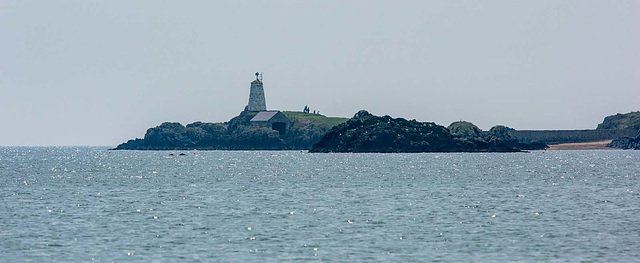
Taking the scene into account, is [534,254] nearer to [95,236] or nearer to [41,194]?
[95,236]

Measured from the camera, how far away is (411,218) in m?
47.6

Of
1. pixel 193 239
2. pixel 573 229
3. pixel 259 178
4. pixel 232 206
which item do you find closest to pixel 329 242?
pixel 193 239

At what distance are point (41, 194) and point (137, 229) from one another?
27.9 meters

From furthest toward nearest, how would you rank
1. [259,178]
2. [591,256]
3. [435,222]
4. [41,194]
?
1. [259,178]
2. [41,194]
3. [435,222]
4. [591,256]

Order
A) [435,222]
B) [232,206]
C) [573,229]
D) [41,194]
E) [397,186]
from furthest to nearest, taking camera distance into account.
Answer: [397,186] < [41,194] < [232,206] < [435,222] < [573,229]

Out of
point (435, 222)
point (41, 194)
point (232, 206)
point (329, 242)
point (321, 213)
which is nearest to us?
point (329, 242)

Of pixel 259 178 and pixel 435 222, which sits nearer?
pixel 435 222

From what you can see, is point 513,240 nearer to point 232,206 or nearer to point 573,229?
point 573,229

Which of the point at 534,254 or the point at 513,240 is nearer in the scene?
the point at 534,254

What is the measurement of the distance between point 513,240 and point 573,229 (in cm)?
515

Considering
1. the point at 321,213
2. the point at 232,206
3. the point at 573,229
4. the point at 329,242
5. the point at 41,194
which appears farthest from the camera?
the point at 41,194

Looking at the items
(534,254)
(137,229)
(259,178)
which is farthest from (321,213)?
(259,178)

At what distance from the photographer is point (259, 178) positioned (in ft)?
299

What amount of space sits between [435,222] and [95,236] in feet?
56.1
